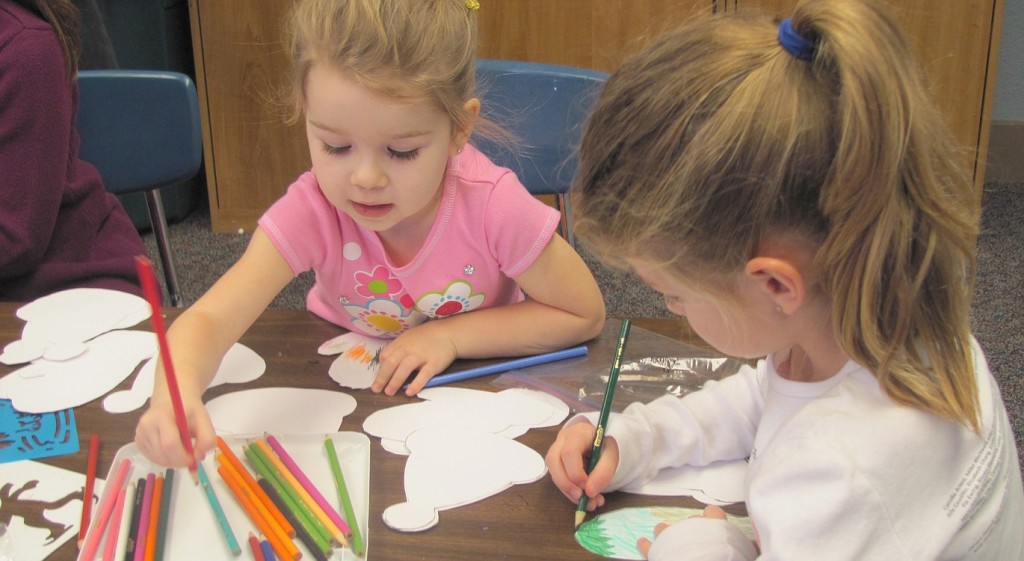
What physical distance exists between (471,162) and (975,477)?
62 cm

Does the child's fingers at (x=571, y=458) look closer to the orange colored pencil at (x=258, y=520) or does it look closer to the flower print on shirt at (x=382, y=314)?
the orange colored pencil at (x=258, y=520)

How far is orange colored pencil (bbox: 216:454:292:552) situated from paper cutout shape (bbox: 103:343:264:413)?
0.33 ft

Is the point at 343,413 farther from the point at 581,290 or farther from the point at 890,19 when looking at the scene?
the point at 890,19

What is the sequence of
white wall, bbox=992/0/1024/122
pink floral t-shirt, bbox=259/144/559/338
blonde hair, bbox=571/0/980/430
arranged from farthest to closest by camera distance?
white wall, bbox=992/0/1024/122, pink floral t-shirt, bbox=259/144/559/338, blonde hair, bbox=571/0/980/430

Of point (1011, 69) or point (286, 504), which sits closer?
point (286, 504)

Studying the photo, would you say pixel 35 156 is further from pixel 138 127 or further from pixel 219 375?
pixel 219 375

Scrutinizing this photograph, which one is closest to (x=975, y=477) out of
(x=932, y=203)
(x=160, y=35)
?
(x=932, y=203)

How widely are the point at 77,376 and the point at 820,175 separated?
2.25 ft

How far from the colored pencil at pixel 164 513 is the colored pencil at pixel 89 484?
0.16ft

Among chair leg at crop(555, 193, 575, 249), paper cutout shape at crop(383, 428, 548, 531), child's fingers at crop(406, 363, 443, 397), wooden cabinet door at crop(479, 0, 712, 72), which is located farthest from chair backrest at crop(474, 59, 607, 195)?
wooden cabinet door at crop(479, 0, 712, 72)

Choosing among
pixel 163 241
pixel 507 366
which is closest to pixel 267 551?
pixel 507 366

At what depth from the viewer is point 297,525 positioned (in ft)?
2.08

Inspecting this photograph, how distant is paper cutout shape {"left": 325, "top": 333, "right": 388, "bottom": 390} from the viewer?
847 millimetres

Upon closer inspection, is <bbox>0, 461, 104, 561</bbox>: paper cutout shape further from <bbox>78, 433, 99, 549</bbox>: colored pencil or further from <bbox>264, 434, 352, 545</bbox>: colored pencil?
<bbox>264, 434, 352, 545</bbox>: colored pencil
